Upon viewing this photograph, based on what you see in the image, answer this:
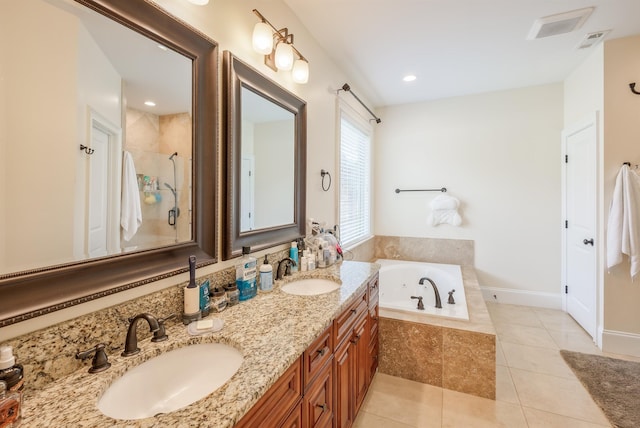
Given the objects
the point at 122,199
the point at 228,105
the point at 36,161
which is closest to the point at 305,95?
the point at 228,105

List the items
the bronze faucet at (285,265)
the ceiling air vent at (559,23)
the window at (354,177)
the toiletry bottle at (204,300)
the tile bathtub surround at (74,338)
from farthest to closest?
the window at (354,177) → the ceiling air vent at (559,23) → the bronze faucet at (285,265) → the toiletry bottle at (204,300) → the tile bathtub surround at (74,338)

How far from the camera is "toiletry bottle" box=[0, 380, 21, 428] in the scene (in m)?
0.58

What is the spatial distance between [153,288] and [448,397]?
2034 mm

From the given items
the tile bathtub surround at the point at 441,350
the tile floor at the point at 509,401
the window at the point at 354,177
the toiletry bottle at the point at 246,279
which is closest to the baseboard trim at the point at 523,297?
the tile floor at the point at 509,401

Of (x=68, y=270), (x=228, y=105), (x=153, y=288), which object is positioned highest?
(x=228, y=105)

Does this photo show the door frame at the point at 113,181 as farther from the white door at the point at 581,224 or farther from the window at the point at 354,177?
the white door at the point at 581,224

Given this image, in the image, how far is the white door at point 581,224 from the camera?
2.68 meters

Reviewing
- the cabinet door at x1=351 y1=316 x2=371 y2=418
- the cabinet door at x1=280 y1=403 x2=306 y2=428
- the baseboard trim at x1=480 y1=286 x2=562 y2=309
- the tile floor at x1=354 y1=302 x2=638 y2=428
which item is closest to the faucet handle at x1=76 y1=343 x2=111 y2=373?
the cabinet door at x1=280 y1=403 x2=306 y2=428

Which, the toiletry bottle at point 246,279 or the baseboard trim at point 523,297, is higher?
the toiletry bottle at point 246,279

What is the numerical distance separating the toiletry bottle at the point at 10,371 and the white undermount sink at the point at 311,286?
1148 millimetres

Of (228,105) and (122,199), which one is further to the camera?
(228,105)

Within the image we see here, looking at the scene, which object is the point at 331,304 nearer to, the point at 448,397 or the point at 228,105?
the point at 228,105

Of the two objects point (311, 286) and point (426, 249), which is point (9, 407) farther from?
point (426, 249)

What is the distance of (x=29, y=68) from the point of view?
29.0 inches
